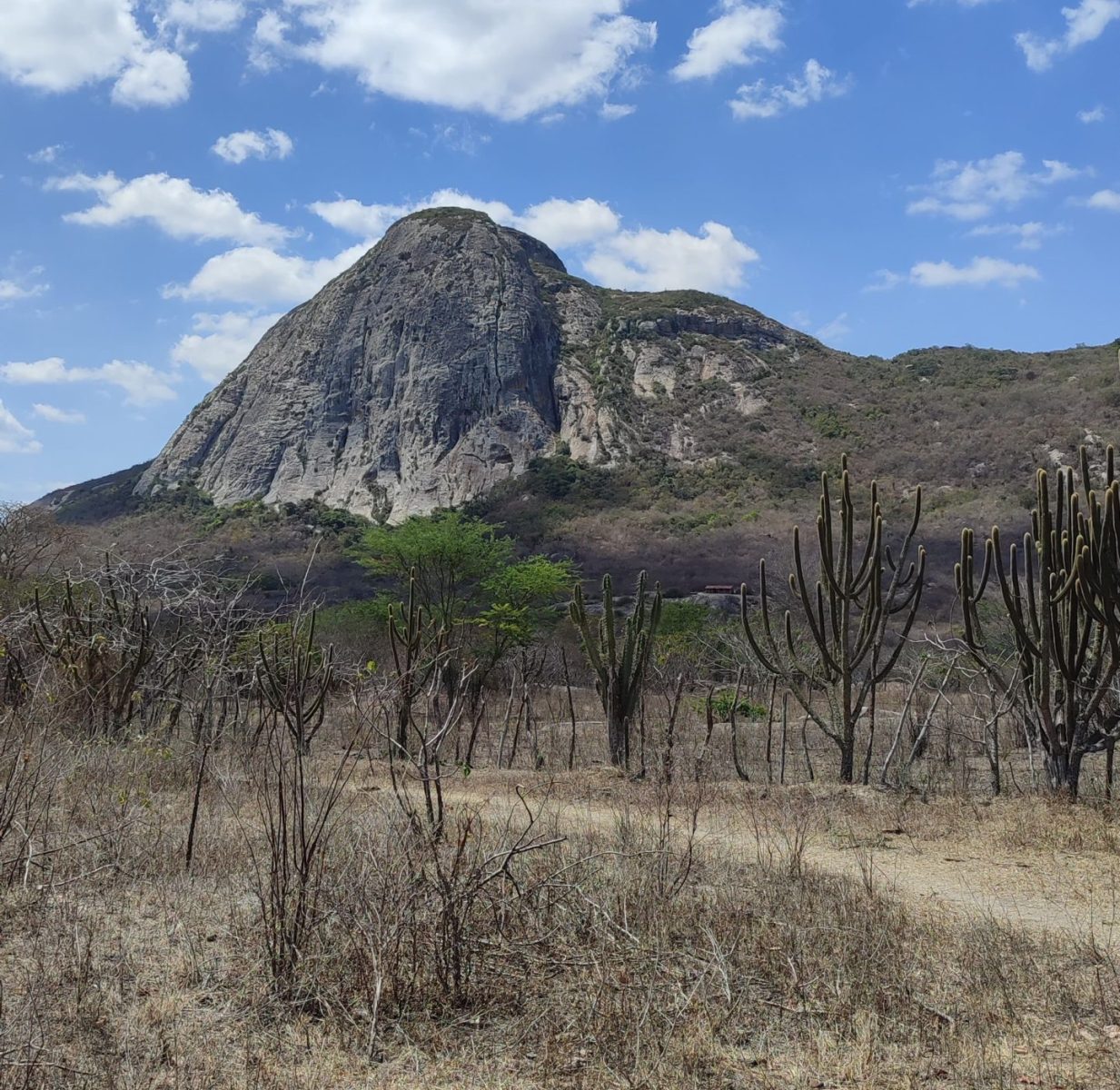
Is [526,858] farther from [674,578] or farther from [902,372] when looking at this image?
[902,372]

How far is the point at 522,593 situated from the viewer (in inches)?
990

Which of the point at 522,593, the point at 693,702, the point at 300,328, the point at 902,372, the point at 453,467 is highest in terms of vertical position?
the point at 300,328

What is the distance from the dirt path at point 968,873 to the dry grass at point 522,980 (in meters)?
0.35

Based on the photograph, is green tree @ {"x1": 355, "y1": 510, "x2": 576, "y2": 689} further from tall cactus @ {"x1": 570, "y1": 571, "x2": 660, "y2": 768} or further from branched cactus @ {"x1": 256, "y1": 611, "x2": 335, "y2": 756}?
tall cactus @ {"x1": 570, "y1": 571, "x2": 660, "y2": 768}

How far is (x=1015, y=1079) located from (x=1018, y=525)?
37825mm

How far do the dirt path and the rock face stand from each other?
5360 cm

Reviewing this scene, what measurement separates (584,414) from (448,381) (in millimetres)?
10103

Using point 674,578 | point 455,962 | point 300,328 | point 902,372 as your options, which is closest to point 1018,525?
point 674,578

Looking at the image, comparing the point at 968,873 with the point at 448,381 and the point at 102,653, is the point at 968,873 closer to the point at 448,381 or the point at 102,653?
the point at 102,653

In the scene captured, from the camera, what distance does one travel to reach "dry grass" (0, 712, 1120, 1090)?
3.34 m

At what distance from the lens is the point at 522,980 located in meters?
3.96

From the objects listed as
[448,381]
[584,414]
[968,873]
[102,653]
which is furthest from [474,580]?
[448,381]

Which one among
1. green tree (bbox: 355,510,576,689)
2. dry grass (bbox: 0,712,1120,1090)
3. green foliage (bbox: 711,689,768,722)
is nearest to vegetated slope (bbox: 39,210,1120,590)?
green tree (bbox: 355,510,576,689)

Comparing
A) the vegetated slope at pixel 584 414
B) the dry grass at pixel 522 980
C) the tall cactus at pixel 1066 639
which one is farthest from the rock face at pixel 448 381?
the dry grass at pixel 522 980
